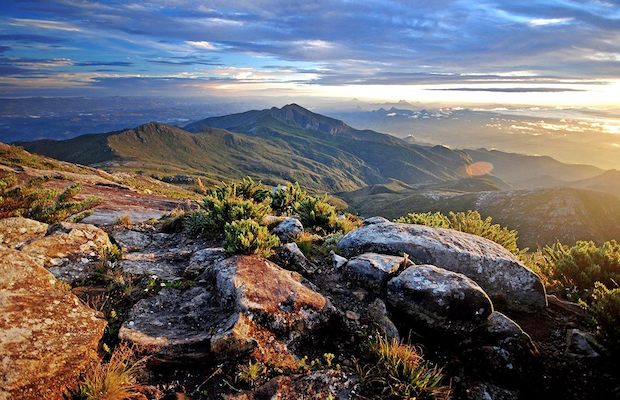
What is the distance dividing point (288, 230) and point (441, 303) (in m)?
5.37

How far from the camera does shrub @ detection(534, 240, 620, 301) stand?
984 centimetres

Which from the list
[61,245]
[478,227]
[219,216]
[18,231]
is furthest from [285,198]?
[18,231]

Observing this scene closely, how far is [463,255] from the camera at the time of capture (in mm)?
9273

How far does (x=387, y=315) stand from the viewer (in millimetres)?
7508

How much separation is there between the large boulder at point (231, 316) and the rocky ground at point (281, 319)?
0.03 m

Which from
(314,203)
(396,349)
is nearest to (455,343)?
(396,349)

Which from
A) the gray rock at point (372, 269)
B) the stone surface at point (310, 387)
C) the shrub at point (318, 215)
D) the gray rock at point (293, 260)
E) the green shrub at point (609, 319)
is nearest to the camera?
the stone surface at point (310, 387)

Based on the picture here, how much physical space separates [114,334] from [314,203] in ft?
30.1

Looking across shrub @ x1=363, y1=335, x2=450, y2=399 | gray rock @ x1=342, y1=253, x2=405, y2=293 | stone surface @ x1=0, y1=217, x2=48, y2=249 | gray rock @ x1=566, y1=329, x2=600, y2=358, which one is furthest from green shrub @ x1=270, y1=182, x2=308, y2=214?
gray rock @ x1=566, y1=329, x2=600, y2=358

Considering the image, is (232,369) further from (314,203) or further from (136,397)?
(314,203)

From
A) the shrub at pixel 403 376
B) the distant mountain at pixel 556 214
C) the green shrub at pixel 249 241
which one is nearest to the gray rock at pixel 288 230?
the green shrub at pixel 249 241

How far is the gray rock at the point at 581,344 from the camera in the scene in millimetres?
6910

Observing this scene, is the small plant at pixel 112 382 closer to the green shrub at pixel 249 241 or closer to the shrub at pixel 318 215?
the green shrub at pixel 249 241

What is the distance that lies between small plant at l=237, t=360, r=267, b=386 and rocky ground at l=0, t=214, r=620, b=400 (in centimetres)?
5
